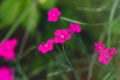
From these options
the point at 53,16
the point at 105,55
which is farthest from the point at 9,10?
the point at 105,55

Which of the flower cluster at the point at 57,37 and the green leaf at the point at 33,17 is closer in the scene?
the flower cluster at the point at 57,37

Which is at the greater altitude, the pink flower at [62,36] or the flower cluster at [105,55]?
the pink flower at [62,36]

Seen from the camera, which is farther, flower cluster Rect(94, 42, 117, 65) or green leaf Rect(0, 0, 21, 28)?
green leaf Rect(0, 0, 21, 28)

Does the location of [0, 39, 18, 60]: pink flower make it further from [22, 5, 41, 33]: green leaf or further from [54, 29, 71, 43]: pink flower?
[22, 5, 41, 33]: green leaf

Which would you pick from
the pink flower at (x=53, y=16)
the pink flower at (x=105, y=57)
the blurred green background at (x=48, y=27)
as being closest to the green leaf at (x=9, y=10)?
the blurred green background at (x=48, y=27)

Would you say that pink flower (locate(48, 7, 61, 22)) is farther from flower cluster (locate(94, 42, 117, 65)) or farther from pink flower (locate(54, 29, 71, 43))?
flower cluster (locate(94, 42, 117, 65))

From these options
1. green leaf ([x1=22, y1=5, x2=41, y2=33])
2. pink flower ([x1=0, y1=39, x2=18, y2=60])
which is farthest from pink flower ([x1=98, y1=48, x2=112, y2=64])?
green leaf ([x1=22, y1=5, x2=41, y2=33])

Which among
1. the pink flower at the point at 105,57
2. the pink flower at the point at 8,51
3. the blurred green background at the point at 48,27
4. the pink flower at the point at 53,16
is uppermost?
the pink flower at the point at 53,16

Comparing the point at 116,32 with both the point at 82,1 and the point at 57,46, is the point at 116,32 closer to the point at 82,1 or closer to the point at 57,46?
the point at 82,1

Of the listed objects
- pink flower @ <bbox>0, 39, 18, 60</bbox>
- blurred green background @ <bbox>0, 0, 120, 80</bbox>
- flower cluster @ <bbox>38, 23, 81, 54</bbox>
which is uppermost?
flower cluster @ <bbox>38, 23, 81, 54</bbox>

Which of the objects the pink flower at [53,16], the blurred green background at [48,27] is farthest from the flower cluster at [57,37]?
the blurred green background at [48,27]

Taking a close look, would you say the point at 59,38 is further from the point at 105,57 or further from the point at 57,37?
the point at 105,57

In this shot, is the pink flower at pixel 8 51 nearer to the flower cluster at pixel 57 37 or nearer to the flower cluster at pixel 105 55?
the flower cluster at pixel 57 37

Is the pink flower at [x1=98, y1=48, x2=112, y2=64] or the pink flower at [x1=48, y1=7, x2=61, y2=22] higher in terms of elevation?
the pink flower at [x1=48, y1=7, x2=61, y2=22]
